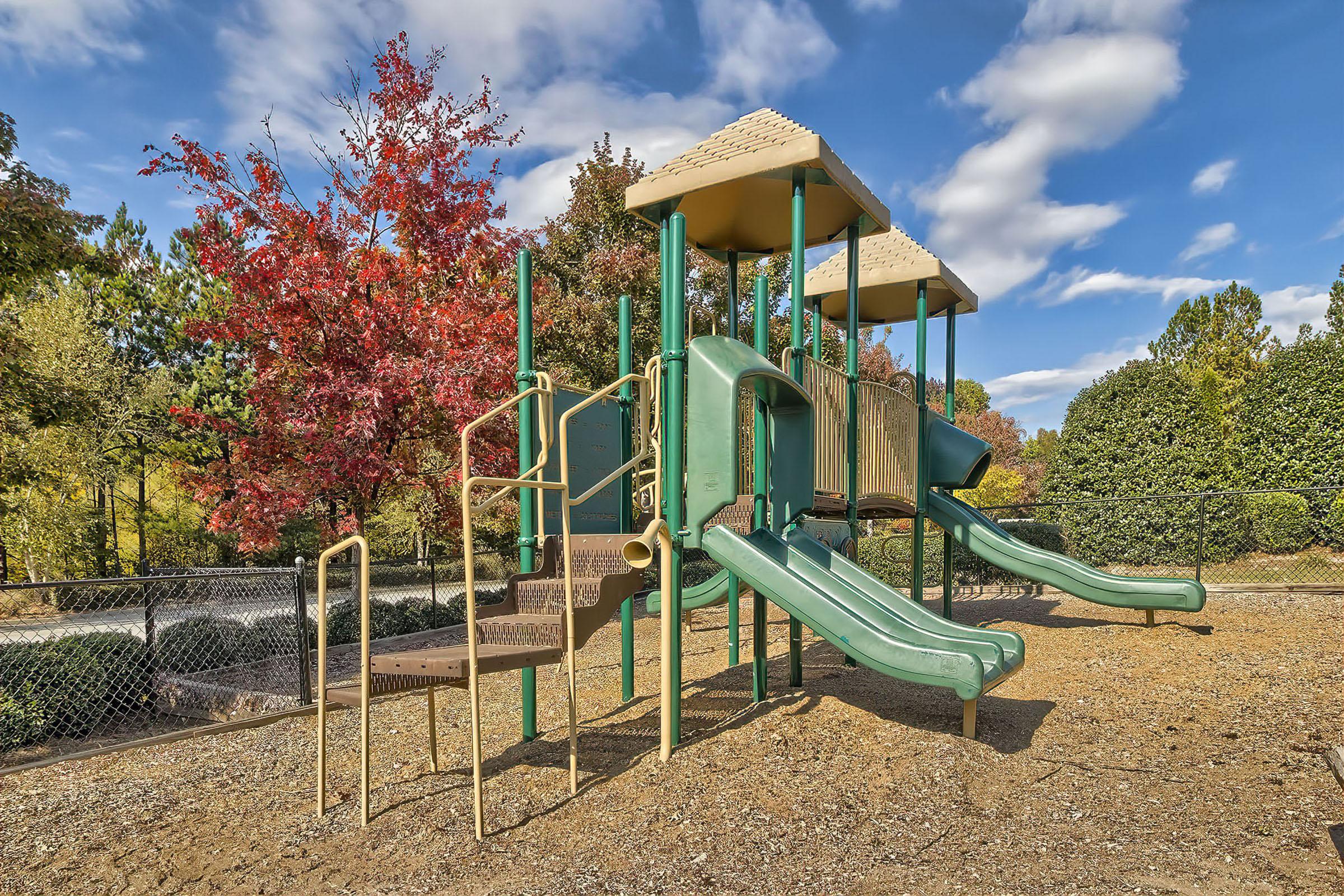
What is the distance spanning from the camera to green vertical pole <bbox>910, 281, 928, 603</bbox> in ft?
28.6

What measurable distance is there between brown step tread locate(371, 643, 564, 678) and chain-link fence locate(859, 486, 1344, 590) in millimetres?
10481

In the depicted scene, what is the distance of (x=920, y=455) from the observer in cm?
899

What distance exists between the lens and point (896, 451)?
8.20m

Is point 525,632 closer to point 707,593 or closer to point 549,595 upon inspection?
point 549,595

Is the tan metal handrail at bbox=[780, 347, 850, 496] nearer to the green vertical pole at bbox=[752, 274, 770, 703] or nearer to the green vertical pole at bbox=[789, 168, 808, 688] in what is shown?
the green vertical pole at bbox=[789, 168, 808, 688]

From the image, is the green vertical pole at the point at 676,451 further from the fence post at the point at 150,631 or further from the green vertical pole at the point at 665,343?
the fence post at the point at 150,631

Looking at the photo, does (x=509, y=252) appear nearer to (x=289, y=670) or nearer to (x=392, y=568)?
(x=289, y=670)

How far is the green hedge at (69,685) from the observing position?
20.1ft

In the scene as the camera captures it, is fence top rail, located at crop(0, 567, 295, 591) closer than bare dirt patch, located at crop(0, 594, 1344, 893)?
No

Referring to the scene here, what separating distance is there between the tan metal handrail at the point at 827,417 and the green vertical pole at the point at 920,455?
233cm

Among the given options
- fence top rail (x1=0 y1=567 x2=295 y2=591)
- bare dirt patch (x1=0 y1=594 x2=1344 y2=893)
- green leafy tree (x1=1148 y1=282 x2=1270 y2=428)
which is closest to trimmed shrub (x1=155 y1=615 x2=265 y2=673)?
fence top rail (x1=0 y1=567 x2=295 y2=591)

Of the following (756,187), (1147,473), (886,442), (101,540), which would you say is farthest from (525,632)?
(101,540)

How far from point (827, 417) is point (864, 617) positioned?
6.27 feet

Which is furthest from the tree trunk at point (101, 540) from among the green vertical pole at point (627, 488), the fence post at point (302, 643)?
the green vertical pole at point (627, 488)
